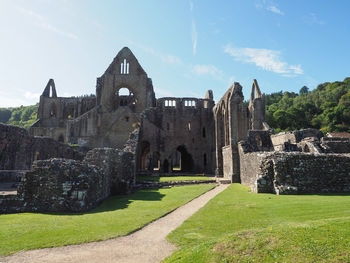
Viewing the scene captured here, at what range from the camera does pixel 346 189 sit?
41.0 ft

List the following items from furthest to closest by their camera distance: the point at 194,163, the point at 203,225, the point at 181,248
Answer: the point at 194,163 → the point at 203,225 → the point at 181,248

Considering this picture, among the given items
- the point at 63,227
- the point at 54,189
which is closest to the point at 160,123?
the point at 54,189

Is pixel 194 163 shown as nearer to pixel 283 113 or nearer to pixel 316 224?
pixel 316 224

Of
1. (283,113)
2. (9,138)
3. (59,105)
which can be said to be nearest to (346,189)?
(9,138)

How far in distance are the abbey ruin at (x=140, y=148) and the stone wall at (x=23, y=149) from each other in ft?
0.27

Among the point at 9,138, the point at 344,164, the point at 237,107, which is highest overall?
the point at 237,107

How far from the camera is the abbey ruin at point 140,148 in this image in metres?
10.3

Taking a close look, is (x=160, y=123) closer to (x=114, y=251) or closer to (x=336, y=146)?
(x=336, y=146)

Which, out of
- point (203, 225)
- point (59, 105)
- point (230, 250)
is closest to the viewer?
point (230, 250)

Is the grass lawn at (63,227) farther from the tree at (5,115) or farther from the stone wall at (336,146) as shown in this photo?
the tree at (5,115)

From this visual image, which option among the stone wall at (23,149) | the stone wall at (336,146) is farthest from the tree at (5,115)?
the stone wall at (336,146)

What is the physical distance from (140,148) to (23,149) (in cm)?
1453

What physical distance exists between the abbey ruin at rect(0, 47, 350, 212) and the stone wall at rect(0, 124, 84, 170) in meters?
0.08

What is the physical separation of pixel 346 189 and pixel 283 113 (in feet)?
234
